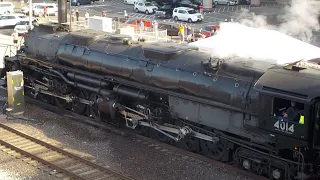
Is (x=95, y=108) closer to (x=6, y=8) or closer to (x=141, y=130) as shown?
(x=141, y=130)

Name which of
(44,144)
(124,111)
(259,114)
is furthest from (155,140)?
(259,114)

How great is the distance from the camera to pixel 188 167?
1271 cm

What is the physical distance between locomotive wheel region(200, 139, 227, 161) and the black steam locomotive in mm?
32

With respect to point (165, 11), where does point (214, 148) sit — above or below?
below

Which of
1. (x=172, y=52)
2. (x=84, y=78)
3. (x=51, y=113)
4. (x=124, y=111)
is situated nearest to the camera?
(x=172, y=52)

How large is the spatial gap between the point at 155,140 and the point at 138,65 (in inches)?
99.6

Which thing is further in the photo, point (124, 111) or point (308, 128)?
point (124, 111)

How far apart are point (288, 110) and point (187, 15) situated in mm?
40186

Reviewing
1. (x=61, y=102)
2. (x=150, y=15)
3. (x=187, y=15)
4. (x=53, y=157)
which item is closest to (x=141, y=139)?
(x=53, y=157)

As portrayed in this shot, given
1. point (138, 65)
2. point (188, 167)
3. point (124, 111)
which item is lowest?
point (188, 167)

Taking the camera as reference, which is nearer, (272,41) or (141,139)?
(272,41)

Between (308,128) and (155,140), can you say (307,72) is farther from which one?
(155,140)

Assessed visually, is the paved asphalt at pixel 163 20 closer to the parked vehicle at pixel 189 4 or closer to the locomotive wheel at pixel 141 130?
the parked vehicle at pixel 189 4

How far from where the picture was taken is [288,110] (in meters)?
10.6
